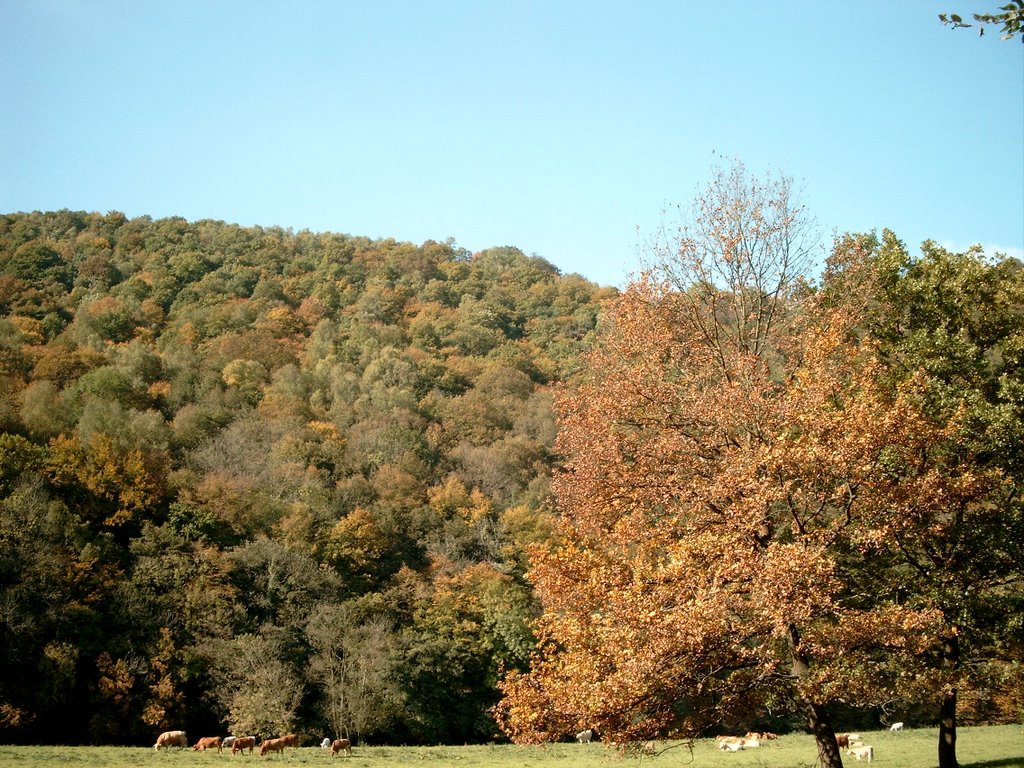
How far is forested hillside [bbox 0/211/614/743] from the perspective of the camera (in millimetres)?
45938

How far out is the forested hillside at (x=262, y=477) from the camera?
45938 mm

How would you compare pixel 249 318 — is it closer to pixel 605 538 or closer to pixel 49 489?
pixel 49 489

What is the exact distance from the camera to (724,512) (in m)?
15.6

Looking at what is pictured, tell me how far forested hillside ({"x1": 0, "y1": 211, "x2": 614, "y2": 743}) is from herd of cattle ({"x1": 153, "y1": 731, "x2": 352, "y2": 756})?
392 centimetres

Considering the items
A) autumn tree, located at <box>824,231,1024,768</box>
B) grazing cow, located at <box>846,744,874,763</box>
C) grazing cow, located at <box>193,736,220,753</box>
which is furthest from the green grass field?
autumn tree, located at <box>824,231,1024,768</box>

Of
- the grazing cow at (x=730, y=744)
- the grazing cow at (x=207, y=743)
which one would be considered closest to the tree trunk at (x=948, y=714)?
the grazing cow at (x=730, y=744)

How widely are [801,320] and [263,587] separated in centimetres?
4663

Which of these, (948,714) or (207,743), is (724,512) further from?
(207,743)

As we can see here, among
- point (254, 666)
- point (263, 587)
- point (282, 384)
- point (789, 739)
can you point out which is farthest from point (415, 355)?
point (789, 739)

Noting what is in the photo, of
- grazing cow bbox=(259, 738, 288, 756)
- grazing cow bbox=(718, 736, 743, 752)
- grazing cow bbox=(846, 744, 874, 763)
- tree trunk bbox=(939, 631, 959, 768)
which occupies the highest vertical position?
tree trunk bbox=(939, 631, 959, 768)

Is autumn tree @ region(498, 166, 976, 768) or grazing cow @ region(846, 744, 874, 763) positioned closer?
autumn tree @ region(498, 166, 976, 768)

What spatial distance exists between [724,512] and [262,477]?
61.4 metres

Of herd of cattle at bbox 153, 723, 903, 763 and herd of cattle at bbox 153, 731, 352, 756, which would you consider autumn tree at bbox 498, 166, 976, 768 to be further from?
herd of cattle at bbox 153, 731, 352, 756

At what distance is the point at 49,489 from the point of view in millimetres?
54156
